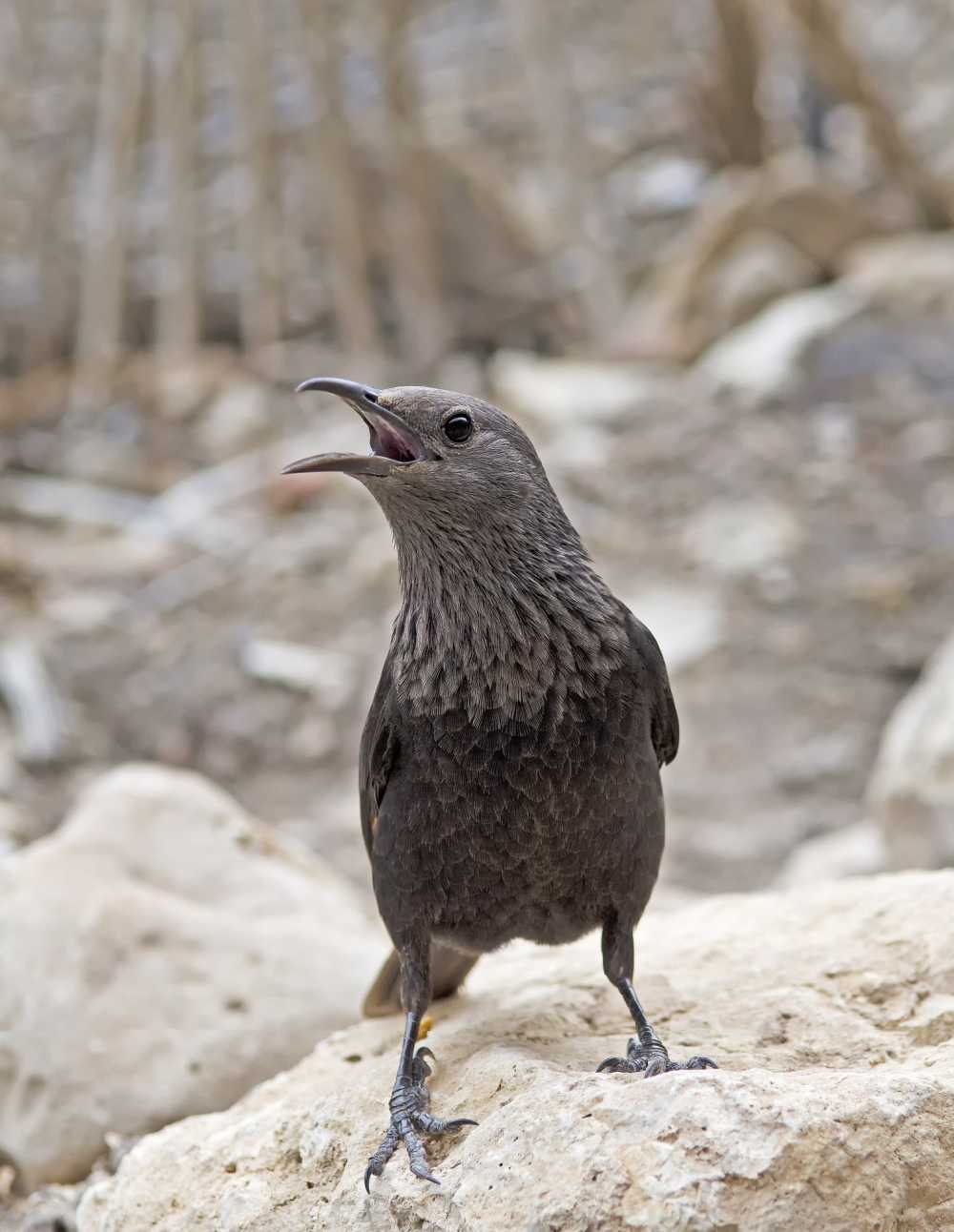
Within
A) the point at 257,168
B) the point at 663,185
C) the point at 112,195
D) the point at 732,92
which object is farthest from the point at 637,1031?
the point at 663,185

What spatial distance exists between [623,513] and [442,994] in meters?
4.73

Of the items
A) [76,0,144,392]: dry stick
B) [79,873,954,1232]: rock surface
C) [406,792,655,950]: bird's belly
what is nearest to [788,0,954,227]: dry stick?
[76,0,144,392]: dry stick

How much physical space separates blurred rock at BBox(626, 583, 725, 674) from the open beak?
411cm

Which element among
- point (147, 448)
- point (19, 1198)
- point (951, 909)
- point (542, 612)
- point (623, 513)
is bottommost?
point (19, 1198)

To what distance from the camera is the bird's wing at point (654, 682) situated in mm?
2783

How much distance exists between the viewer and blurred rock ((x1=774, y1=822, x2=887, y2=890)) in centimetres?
523

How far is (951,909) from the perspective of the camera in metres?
2.95

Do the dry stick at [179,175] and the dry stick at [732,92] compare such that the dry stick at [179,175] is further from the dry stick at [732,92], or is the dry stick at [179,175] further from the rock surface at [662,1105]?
the rock surface at [662,1105]

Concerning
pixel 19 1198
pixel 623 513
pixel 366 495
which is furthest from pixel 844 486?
pixel 19 1198

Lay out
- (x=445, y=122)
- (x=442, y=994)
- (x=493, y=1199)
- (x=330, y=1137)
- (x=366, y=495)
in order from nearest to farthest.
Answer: (x=493, y=1199)
(x=330, y=1137)
(x=442, y=994)
(x=366, y=495)
(x=445, y=122)

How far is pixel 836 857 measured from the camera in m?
5.40

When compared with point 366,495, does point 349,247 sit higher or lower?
higher

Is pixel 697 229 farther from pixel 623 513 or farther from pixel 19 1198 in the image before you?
pixel 19 1198

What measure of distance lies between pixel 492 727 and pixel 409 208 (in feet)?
30.5
